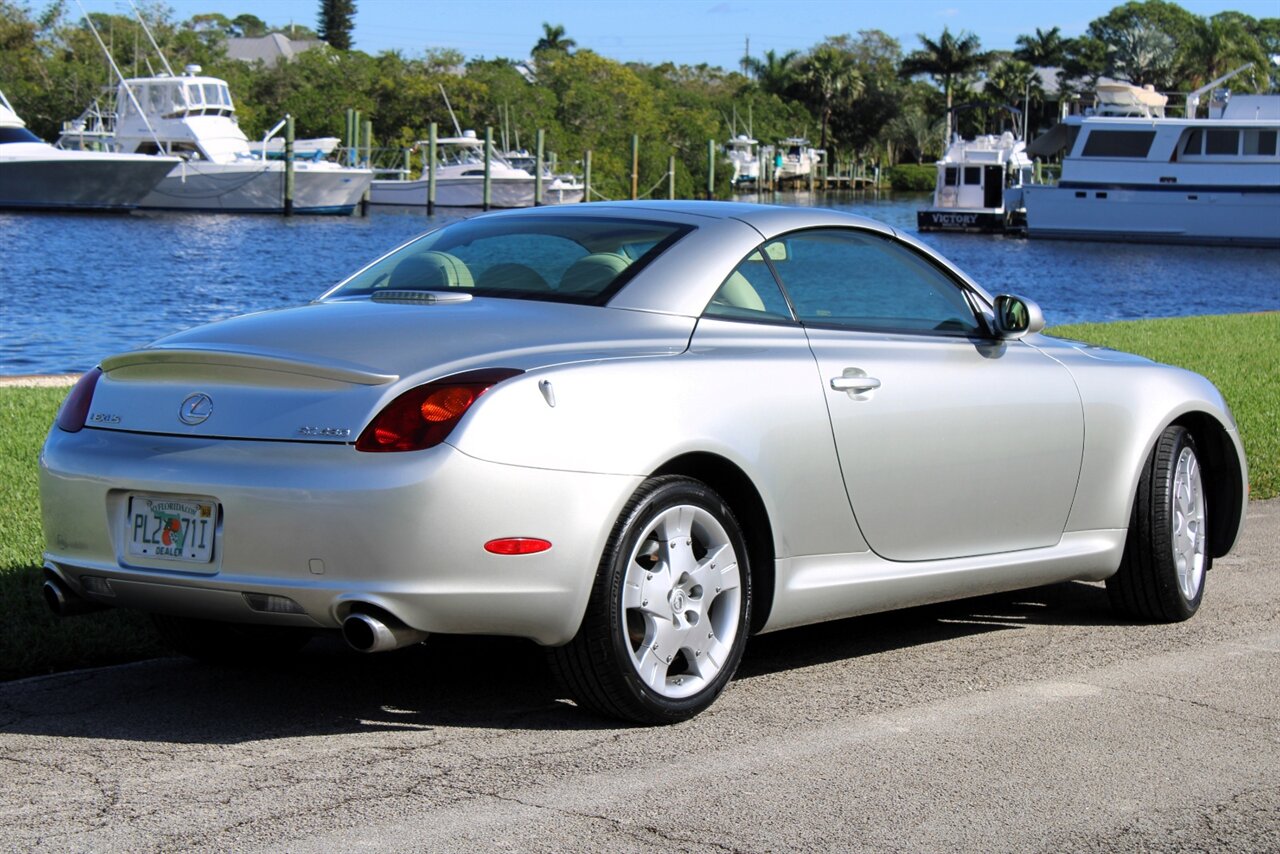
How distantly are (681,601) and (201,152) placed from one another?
67880 millimetres

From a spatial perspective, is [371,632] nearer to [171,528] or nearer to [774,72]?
[171,528]

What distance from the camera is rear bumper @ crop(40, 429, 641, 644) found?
4.33 metres

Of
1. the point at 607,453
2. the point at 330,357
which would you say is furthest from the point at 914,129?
the point at 330,357

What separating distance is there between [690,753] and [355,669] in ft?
4.57

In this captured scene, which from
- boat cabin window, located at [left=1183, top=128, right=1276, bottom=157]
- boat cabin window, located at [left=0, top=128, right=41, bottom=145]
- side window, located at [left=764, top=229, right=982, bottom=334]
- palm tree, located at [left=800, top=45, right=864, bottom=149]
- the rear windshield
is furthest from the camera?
palm tree, located at [left=800, top=45, right=864, bottom=149]

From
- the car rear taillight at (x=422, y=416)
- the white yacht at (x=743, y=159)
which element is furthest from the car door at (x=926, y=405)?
the white yacht at (x=743, y=159)

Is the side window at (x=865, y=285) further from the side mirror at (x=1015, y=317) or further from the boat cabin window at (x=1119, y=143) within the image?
the boat cabin window at (x=1119, y=143)

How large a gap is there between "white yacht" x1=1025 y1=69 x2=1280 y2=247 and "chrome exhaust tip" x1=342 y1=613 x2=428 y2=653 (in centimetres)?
5957

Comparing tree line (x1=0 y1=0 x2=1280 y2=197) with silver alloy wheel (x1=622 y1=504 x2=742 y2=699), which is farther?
tree line (x1=0 y1=0 x2=1280 y2=197)

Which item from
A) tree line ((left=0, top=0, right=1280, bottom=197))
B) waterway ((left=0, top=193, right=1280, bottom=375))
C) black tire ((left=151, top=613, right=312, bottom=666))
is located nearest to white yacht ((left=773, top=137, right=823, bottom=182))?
tree line ((left=0, top=0, right=1280, bottom=197))

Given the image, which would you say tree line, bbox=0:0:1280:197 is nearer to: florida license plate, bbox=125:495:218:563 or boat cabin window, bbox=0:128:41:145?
boat cabin window, bbox=0:128:41:145

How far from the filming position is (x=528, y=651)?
5.76m

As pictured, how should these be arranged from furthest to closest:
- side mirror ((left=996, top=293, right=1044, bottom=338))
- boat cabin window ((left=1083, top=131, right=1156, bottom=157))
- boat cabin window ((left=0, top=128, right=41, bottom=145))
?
boat cabin window ((left=0, top=128, right=41, bottom=145)), boat cabin window ((left=1083, top=131, right=1156, bottom=157)), side mirror ((left=996, top=293, right=1044, bottom=338))

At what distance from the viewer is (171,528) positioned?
4574 millimetres
